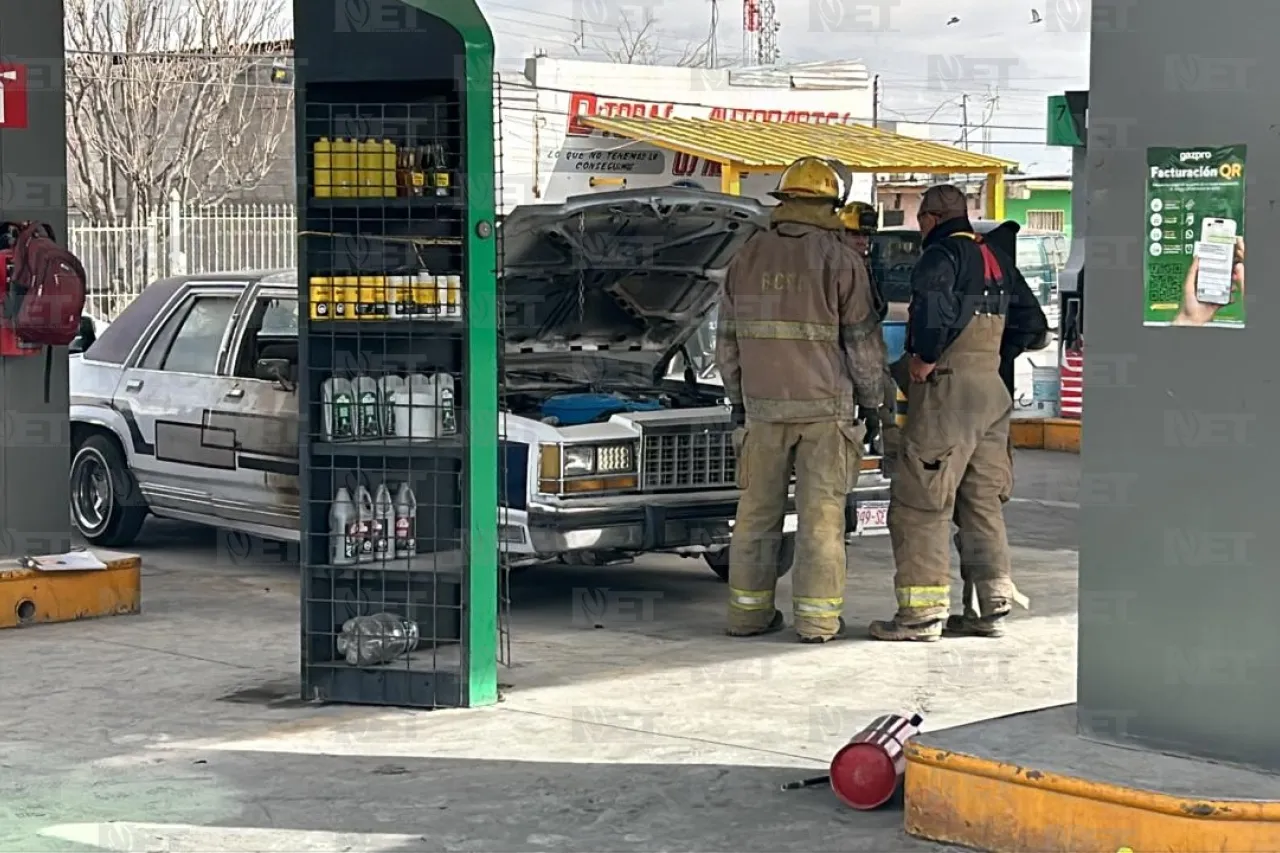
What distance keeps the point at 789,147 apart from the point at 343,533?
930 inches

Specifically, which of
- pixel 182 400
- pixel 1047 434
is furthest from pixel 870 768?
pixel 1047 434

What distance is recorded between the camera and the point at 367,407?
740 cm

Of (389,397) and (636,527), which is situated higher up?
(389,397)

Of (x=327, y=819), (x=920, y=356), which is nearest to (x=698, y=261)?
(x=920, y=356)

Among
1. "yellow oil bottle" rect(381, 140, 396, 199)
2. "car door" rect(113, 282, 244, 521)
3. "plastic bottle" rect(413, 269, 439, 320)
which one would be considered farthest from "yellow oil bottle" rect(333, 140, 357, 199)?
"car door" rect(113, 282, 244, 521)

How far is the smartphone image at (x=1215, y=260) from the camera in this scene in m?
4.96

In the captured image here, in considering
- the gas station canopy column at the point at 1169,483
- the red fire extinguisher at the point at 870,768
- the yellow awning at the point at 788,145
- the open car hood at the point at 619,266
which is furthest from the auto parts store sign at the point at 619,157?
the gas station canopy column at the point at 1169,483

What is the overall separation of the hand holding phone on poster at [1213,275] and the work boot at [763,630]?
3983 millimetres

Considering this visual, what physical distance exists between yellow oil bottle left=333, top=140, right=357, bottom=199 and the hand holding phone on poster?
347cm

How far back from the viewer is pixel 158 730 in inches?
272

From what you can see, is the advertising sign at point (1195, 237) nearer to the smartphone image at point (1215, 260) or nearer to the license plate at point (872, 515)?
the smartphone image at point (1215, 260)

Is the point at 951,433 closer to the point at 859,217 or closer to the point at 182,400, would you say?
the point at 859,217

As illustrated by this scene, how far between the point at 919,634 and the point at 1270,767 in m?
3.70

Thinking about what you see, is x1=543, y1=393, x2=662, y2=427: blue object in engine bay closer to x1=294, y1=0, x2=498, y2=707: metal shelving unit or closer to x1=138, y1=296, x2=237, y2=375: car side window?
x1=294, y1=0, x2=498, y2=707: metal shelving unit
